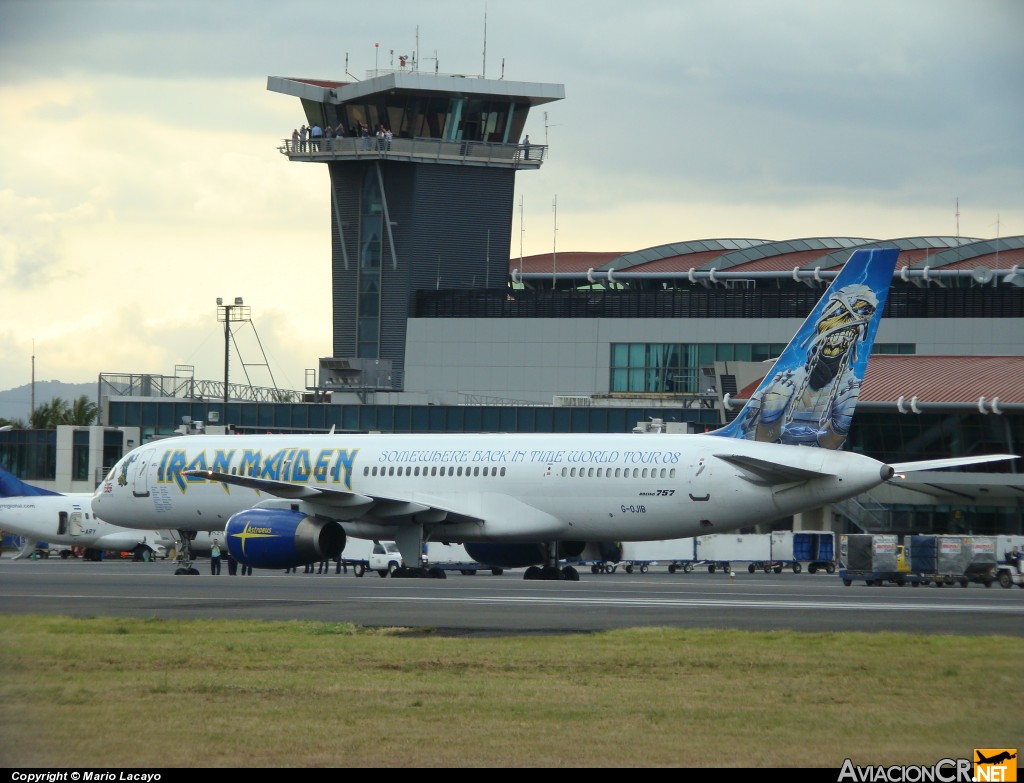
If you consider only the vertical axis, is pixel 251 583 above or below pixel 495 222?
below

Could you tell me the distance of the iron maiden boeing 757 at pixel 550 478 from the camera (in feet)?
121

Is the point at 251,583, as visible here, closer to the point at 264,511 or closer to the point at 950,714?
the point at 264,511

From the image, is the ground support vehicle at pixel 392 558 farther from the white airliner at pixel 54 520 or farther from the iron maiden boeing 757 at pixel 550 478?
the white airliner at pixel 54 520

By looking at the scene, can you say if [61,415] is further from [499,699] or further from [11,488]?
[499,699]

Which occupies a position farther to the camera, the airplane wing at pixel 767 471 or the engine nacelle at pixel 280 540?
the engine nacelle at pixel 280 540

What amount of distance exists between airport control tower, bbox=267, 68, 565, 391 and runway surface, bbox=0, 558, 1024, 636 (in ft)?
194

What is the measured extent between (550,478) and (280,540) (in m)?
7.27

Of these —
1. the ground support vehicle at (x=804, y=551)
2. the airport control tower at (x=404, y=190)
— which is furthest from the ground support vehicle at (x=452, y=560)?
the airport control tower at (x=404, y=190)

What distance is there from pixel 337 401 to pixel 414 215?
14289 mm

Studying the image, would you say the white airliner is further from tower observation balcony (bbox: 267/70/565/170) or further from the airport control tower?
tower observation balcony (bbox: 267/70/565/170)

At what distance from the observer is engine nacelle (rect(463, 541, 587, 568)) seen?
140ft

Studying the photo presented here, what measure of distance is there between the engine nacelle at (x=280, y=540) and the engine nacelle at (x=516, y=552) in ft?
15.8

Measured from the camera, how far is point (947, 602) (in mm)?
29516

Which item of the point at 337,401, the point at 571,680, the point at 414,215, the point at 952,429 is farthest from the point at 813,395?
the point at 414,215
